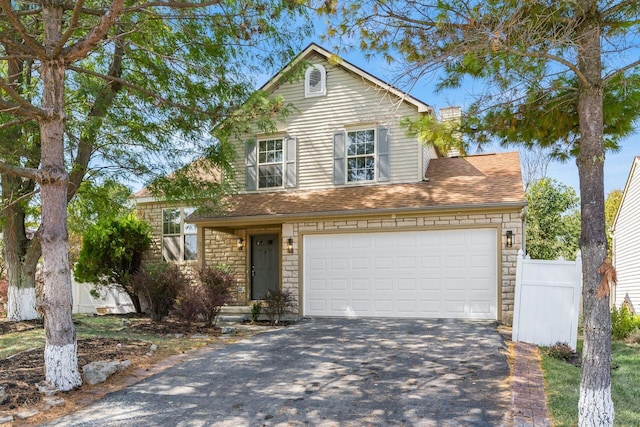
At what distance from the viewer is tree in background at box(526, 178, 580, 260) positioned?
63.1ft

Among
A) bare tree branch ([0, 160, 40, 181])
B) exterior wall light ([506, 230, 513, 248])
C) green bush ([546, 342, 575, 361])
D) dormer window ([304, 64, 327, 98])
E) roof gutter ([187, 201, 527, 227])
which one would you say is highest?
dormer window ([304, 64, 327, 98])

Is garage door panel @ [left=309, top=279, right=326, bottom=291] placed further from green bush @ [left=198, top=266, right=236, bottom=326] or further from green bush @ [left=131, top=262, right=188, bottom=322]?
green bush @ [left=131, top=262, right=188, bottom=322]

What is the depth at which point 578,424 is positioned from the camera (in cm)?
459

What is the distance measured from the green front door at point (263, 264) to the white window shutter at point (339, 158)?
7.95ft

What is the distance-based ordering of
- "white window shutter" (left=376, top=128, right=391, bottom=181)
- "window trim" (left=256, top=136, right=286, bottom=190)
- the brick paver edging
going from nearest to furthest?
the brick paver edging < "white window shutter" (left=376, top=128, right=391, bottom=181) < "window trim" (left=256, top=136, right=286, bottom=190)

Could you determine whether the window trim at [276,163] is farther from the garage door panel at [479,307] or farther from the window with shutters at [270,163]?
the garage door panel at [479,307]

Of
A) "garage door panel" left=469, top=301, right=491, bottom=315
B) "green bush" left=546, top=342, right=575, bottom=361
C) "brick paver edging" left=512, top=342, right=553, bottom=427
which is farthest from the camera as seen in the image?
"garage door panel" left=469, top=301, right=491, bottom=315

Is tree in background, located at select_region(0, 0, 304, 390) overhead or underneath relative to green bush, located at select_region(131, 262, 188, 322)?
overhead

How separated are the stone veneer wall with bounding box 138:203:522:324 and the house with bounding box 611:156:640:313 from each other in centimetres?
865

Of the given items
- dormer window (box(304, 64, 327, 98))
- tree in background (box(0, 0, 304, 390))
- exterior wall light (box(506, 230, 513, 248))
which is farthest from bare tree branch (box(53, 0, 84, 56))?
exterior wall light (box(506, 230, 513, 248))

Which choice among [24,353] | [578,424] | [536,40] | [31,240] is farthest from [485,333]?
[31,240]

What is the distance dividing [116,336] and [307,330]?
360cm

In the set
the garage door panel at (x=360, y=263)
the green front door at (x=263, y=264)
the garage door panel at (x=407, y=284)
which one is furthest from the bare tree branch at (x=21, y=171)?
the green front door at (x=263, y=264)

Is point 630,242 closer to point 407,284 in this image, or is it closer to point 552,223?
point 552,223
